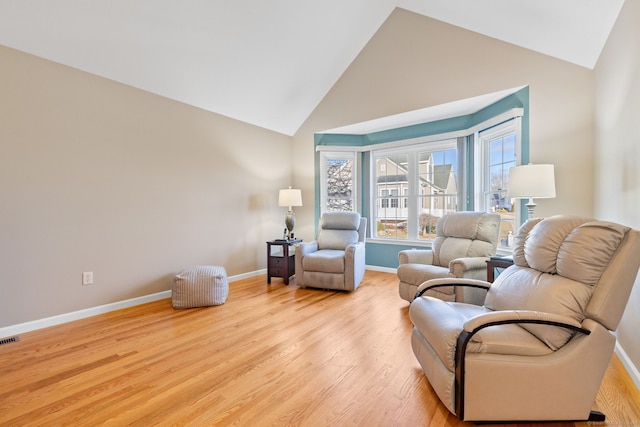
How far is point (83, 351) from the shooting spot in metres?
2.24

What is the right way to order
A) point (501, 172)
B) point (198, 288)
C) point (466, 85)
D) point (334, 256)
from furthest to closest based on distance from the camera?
point (334, 256) < point (501, 172) < point (466, 85) < point (198, 288)

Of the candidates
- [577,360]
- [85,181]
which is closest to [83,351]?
[85,181]

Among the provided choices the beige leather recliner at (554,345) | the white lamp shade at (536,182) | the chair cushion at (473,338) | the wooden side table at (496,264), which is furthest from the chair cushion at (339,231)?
the beige leather recliner at (554,345)

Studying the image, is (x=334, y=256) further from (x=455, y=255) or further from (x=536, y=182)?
(x=536, y=182)

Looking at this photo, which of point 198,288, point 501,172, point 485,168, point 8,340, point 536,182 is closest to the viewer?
point 8,340

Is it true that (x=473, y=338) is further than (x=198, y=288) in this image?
No

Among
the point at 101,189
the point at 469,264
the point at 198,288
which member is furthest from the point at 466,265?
the point at 101,189

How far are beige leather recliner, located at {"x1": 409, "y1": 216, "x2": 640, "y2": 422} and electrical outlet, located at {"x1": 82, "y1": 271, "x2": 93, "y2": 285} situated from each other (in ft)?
10.7

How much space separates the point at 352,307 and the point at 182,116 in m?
3.13

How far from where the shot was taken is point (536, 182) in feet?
8.20

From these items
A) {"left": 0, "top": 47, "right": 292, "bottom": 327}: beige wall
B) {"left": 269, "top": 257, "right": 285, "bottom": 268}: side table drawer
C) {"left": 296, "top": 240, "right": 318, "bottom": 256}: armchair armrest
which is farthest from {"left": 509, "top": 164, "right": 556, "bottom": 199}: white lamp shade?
{"left": 0, "top": 47, "right": 292, "bottom": 327}: beige wall

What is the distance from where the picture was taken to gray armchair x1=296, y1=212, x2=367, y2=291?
373cm

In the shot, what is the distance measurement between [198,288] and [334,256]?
1.66m

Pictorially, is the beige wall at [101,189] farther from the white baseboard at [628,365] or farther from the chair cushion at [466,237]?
the white baseboard at [628,365]
